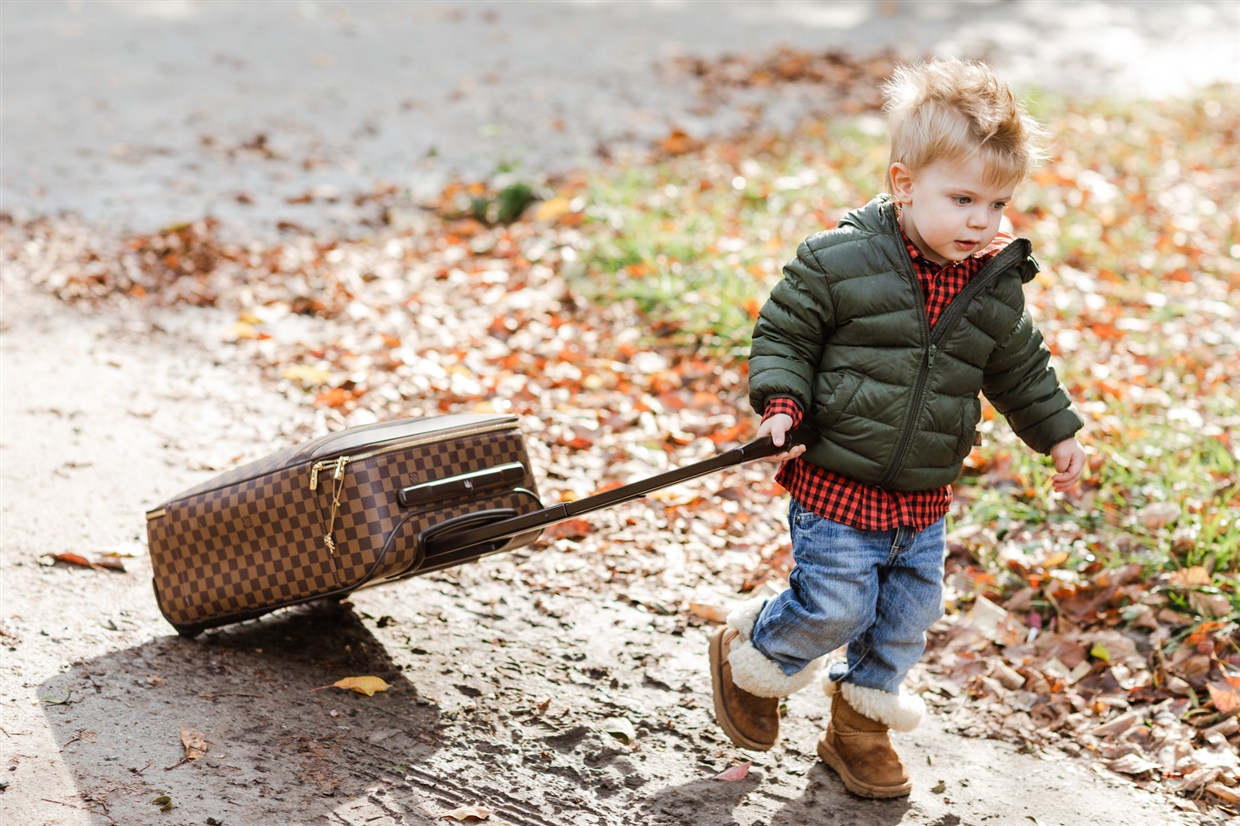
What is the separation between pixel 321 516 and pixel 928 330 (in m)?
1.56

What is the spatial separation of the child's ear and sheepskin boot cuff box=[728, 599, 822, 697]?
3.53ft

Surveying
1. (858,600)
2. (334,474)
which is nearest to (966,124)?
(858,600)

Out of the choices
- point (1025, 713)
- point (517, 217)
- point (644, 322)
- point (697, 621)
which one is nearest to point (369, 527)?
point (697, 621)

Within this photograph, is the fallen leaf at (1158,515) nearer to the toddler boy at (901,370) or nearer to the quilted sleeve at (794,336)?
the toddler boy at (901,370)

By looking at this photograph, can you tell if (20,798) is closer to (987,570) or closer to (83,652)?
(83,652)

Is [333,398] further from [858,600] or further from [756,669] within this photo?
[858,600]

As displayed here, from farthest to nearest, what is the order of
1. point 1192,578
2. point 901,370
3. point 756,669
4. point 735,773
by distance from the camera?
point 1192,578 → point 735,773 → point 756,669 → point 901,370

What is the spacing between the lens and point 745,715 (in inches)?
110

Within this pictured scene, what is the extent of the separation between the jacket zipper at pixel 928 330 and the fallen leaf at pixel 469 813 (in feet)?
4.01

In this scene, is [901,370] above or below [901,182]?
below

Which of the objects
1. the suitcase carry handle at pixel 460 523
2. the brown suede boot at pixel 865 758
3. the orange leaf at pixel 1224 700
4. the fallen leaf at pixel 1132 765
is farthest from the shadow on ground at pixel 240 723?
the orange leaf at pixel 1224 700

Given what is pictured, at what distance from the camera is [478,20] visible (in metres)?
10.7

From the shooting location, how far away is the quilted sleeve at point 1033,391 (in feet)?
8.59

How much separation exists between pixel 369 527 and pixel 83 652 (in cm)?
92
